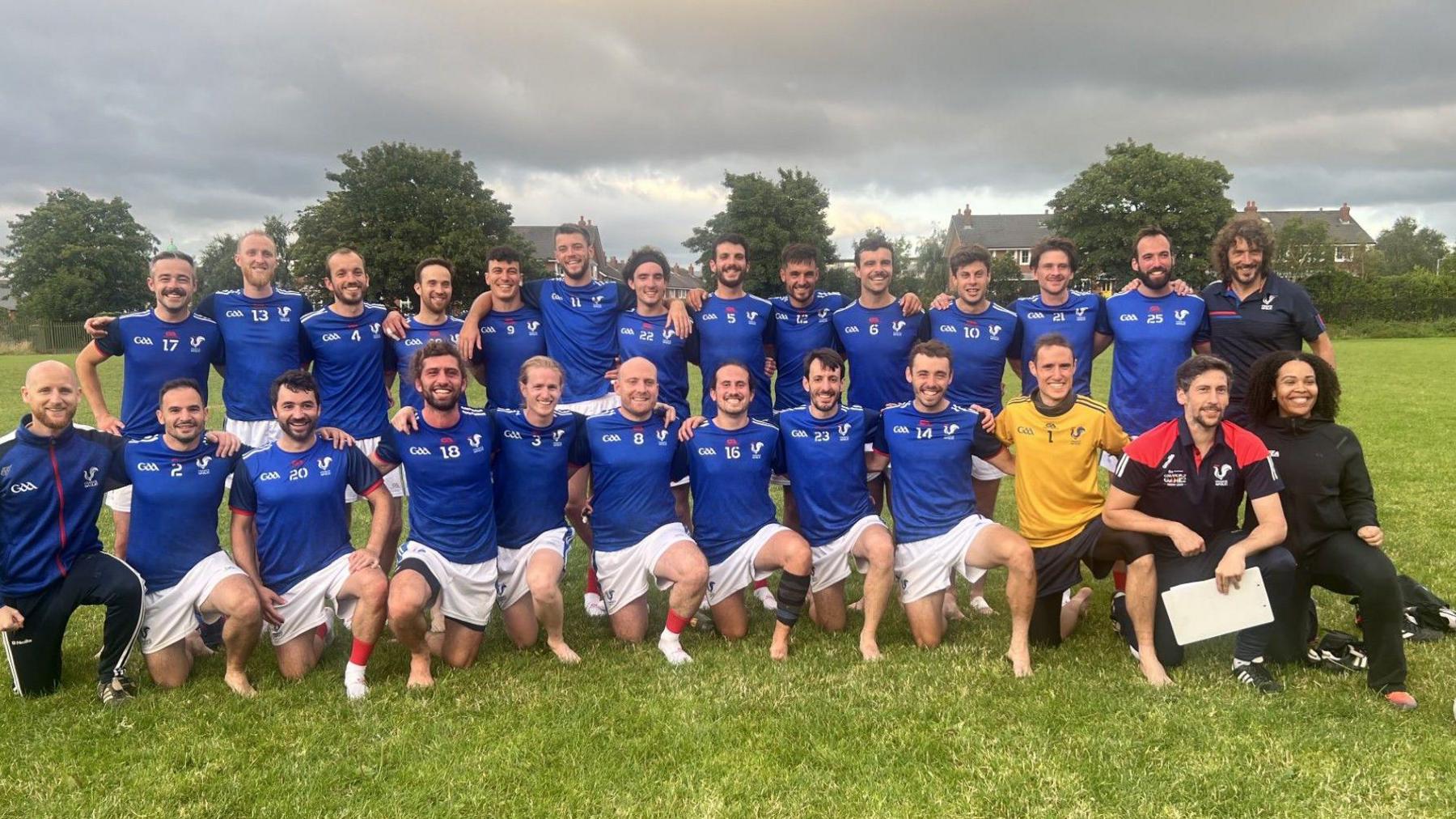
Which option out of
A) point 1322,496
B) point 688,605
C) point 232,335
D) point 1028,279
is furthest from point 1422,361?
point 1028,279

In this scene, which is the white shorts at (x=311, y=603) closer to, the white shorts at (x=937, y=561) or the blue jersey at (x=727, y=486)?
the blue jersey at (x=727, y=486)

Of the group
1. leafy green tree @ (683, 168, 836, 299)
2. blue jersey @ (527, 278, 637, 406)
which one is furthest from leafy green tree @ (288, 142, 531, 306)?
blue jersey @ (527, 278, 637, 406)

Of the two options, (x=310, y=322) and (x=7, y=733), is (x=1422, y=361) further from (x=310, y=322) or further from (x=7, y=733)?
(x=7, y=733)

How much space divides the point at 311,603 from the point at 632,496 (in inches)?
74.0

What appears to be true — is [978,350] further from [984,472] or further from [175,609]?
[175,609]

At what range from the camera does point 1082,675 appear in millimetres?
4484

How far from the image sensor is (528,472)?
5.20m

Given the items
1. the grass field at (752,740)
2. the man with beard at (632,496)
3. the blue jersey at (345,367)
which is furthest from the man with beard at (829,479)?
the blue jersey at (345,367)

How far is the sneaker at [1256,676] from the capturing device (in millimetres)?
4246

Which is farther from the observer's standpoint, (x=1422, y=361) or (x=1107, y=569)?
(x=1422, y=361)

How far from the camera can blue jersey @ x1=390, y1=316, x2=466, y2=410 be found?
19.0 feet

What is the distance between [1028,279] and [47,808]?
Result: 67670 mm

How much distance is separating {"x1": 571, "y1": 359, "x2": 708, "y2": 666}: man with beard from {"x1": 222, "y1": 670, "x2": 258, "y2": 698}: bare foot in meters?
1.96

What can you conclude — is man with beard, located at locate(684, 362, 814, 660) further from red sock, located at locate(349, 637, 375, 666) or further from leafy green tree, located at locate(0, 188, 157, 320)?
leafy green tree, located at locate(0, 188, 157, 320)
